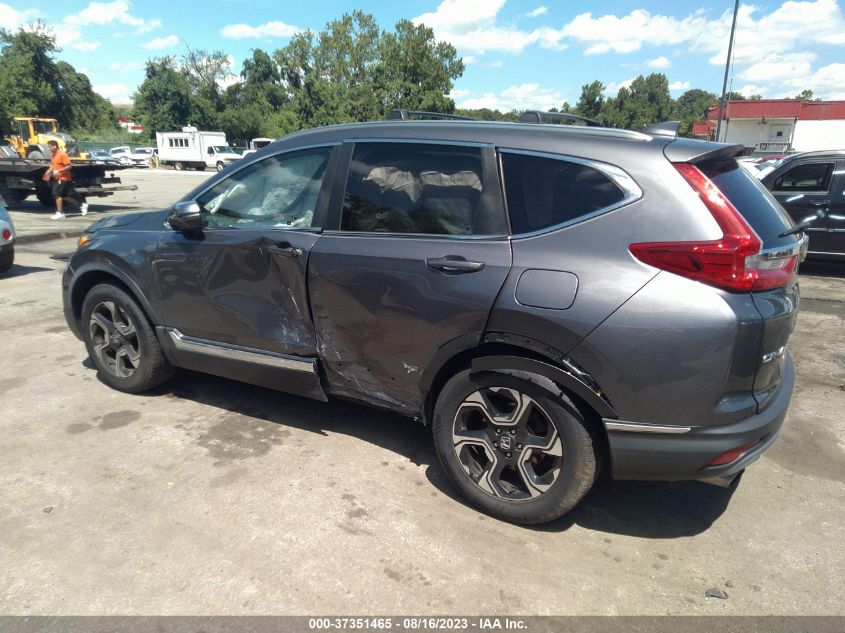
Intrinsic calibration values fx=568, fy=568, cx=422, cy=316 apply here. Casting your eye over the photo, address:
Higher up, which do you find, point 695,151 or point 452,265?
point 695,151

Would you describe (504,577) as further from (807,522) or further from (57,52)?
(57,52)

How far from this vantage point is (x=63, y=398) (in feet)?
13.7

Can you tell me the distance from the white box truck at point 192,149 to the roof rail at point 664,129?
47902 mm

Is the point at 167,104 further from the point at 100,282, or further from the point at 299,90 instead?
the point at 100,282

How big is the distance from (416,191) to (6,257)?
24.7 feet

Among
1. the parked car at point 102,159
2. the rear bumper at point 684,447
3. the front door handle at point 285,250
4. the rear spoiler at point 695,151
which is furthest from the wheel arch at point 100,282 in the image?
the parked car at point 102,159

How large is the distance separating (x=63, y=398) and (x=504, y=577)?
11.4ft

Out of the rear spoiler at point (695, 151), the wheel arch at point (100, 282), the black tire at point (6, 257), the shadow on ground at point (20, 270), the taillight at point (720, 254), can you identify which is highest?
the rear spoiler at point (695, 151)

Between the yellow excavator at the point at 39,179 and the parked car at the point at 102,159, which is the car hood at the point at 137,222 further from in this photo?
the parked car at the point at 102,159

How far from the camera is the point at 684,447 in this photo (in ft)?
7.96

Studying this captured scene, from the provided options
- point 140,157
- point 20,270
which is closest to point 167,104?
point 140,157

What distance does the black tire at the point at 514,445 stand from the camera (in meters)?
2.59

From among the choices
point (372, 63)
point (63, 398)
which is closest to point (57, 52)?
point (372, 63)

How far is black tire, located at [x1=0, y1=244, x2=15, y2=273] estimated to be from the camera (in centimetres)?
779
